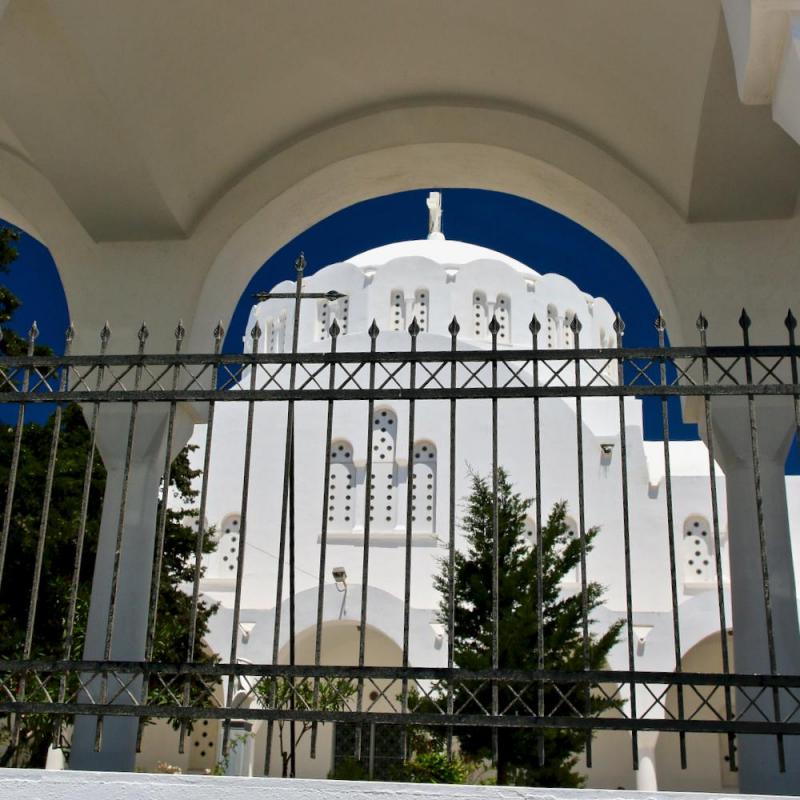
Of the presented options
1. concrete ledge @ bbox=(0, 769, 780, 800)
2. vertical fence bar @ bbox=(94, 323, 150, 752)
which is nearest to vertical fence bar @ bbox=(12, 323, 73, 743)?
vertical fence bar @ bbox=(94, 323, 150, 752)

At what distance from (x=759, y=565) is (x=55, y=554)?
8.93 metres

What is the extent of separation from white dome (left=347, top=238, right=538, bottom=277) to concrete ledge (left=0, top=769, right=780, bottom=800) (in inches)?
866

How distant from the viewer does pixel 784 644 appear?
4805mm

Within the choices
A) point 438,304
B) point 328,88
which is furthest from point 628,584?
point 438,304

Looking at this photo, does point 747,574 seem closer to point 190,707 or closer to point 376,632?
point 190,707

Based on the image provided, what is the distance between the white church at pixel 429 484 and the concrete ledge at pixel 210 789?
1575cm

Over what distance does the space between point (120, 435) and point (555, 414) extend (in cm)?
1828

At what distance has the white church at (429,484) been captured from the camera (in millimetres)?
20062

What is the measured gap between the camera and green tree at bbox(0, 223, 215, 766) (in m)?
11.4

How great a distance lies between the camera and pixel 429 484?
2189 centimetres

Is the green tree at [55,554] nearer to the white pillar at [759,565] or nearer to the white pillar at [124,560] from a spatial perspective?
the white pillar at [124,560]

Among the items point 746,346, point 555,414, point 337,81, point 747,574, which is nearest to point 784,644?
point 747,574

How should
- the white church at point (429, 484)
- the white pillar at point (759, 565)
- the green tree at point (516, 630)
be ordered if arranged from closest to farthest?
the white pillar at point (759, 565), the green tree at point (516, 630), the white church at point (429, 484)

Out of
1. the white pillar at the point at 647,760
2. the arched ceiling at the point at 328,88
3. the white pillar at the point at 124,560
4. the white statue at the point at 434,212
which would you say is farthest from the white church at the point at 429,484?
the arched ceiling at the point at 328,88
